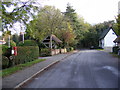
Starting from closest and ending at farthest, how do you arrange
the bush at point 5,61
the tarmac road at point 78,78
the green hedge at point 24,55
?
the tarmac road at point 78,78, the bush at point 5,61, the green hedge at point 24,55

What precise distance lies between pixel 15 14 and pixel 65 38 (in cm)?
3655

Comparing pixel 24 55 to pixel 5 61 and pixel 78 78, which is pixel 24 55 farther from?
pixel 78 78

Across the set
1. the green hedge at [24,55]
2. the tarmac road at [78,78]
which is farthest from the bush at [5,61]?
the tarmac road at [78,78]

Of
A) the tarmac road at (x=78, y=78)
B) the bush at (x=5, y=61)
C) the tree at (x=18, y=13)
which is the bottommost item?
the tarmac road at (x=78, y=78)

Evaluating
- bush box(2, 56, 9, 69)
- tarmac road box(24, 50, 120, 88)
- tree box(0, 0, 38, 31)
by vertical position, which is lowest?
tarmac road box(24, 50, 120, 88)

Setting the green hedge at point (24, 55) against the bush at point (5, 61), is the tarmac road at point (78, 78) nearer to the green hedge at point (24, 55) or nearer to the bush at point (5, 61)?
the bush at point (5, 61)

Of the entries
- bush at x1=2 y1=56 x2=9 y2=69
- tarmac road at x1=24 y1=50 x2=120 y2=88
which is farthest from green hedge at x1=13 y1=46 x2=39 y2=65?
tarmac road at x1=24 y1=50 x2=120 y2=88

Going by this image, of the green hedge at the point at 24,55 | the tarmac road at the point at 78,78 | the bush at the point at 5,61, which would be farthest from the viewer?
the green hedge at the point at 24,55

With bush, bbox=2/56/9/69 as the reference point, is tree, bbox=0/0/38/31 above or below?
above

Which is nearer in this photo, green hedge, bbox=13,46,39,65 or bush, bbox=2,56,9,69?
bush, bbox=2,56,9,69

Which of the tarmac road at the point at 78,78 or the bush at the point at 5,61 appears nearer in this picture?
the tarmac road at the point at 78,78

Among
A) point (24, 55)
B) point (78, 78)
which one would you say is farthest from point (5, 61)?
point (78, 78)

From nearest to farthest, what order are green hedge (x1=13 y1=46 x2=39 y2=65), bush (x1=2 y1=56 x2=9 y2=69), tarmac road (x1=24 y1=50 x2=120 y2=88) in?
tarmac road (x1=24 y1=50 x2=120 y2=88)
bush (x1=2 y1=56 x2=9 y2=69)
green hedge (x1=13 y1=46 x2=39 y2=65)

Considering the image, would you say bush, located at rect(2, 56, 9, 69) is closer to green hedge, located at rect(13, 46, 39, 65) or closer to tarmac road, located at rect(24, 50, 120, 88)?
green hedge, located at rect(13, 46, 39, 65)
